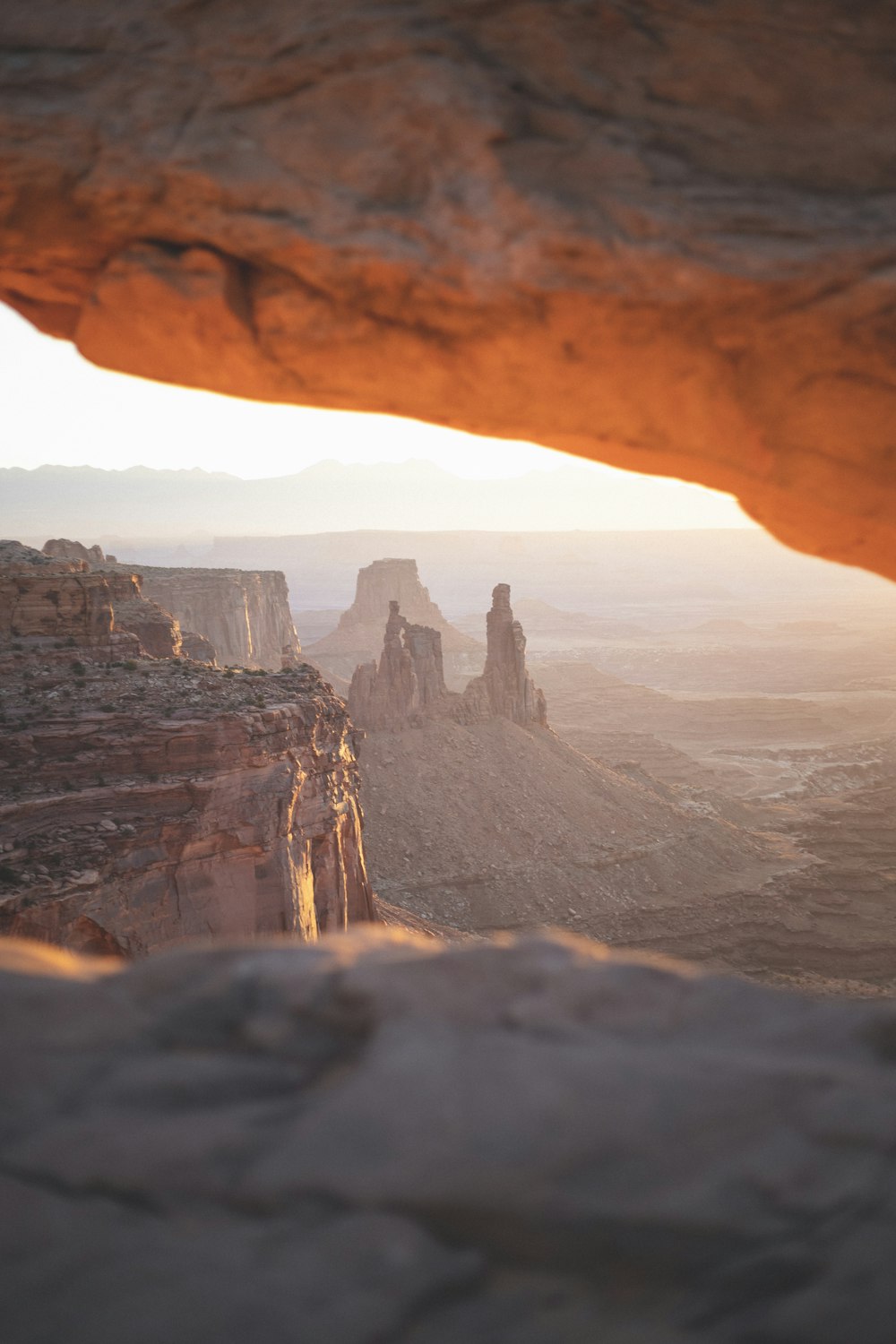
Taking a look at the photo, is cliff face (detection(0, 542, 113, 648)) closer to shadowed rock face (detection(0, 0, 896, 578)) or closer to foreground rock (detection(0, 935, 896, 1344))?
shadowed rock face (detection(0, 0, 896, 578))

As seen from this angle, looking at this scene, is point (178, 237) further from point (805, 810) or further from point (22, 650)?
point (805, 810)

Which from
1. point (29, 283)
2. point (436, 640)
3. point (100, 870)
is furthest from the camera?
point (436, 640)

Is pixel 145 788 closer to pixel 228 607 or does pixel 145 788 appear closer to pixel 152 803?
pixel 152 803

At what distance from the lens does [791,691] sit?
12644 centimetres

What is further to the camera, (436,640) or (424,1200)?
(436,640)

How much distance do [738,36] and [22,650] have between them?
18.8 m

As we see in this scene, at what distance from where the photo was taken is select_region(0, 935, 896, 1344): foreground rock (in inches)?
144

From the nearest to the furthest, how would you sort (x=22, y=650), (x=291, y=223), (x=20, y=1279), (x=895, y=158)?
(x=20, y=1279) → (x=895, y=158) → (x=291, y=223) → (x=22, y=650)

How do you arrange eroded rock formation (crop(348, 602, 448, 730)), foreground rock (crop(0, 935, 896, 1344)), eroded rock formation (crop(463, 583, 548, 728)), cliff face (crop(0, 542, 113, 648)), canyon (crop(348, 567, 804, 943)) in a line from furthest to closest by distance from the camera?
eroded rock formation (crop(463, 583, 548, 728)) → eroded rock formation (crop(348, 602, 448, 730)) → canyon (crop(348, 567, 804, 943)) → cliff face (crop(0, 542, 113, 648)) → foreground rock (crop(0, 935, 896, 1344))

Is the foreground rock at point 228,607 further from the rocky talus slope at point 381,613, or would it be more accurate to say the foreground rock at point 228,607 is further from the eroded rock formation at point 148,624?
the eroded rock formation at point 148,624

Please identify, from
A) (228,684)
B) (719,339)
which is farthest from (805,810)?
(719,339)

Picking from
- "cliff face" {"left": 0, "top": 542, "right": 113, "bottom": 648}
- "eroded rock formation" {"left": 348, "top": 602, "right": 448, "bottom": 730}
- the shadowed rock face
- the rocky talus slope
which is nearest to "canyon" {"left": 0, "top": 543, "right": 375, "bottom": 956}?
"cliff face" {"left": 0, "top": 542, "right": 113, "bottom": 648}

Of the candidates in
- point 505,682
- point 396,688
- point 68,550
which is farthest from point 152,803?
point 505,682

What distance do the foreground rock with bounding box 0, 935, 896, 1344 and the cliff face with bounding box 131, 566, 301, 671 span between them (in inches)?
2530
